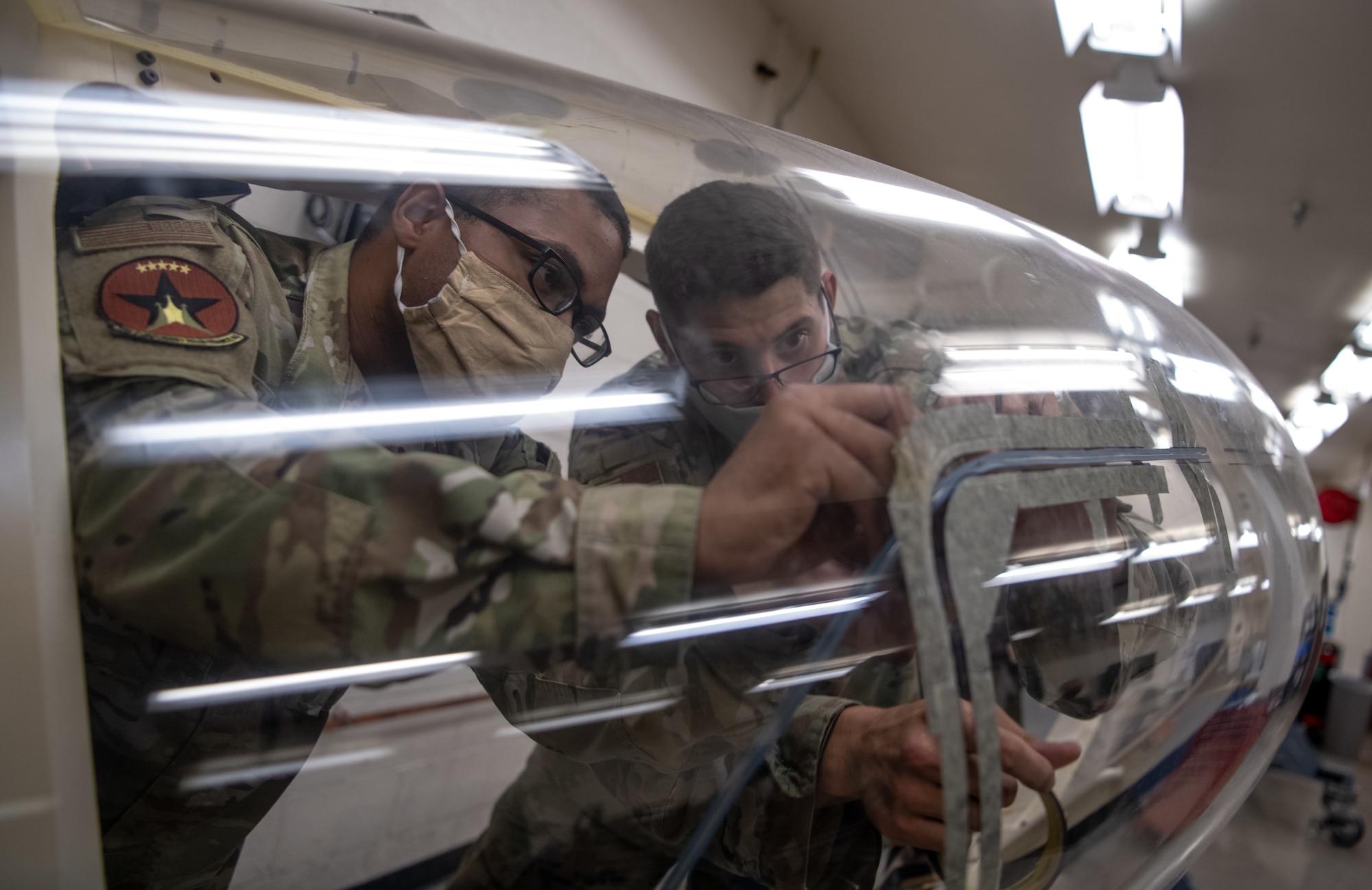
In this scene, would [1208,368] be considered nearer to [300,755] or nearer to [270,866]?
[300,755]

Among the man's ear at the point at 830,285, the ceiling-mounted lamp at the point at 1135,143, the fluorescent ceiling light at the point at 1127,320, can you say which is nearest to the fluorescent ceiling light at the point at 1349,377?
the ceiling-mounted lamp at the point at 1135,143

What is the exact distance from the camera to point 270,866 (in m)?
0.66

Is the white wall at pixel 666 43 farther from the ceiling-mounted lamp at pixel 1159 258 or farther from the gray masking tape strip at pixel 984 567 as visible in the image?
the ceiling-mounted lamp at pixel 1159 258

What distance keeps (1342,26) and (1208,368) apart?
192cm

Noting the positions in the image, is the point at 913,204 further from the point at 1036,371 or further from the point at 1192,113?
the point at 1192,113

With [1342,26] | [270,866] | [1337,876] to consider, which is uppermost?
[1342,26]

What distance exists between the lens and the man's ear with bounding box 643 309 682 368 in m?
0.53

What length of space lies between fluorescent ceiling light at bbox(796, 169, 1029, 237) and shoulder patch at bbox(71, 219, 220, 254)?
1.42 feet

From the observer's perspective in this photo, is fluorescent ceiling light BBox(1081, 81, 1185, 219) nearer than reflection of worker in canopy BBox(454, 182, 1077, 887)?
No

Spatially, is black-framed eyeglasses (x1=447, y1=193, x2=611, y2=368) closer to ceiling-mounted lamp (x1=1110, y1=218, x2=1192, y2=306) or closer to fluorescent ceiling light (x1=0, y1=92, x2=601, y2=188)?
fluorescent ceiling light (x1=0, y1=92, x2=601, y2=188)

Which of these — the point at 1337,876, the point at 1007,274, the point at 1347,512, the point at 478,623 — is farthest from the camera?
the point at 1347,512

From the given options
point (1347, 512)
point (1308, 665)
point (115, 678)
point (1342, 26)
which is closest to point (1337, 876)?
point (1342, 26)

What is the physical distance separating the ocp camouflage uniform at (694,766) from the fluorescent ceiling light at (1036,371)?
2 cm

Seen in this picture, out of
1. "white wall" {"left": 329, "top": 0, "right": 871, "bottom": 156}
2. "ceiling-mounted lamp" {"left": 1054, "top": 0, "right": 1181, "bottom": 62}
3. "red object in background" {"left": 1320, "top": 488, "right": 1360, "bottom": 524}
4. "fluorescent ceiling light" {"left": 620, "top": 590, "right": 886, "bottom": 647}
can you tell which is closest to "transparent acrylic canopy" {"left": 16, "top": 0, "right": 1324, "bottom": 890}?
"fluorescent ceiling light" {"left": 620, "top": 590, "right": 886, "bottom": 647}
